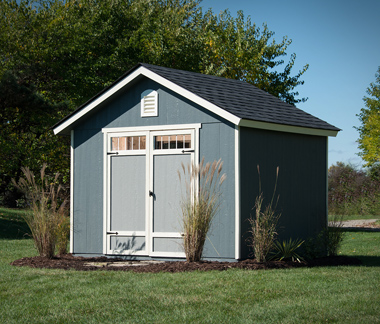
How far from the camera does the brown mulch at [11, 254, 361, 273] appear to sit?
852 cm

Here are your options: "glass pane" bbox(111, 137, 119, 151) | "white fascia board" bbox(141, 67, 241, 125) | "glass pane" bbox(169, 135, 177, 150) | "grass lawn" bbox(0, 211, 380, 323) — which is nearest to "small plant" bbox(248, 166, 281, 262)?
"grass lawn" bbox(0, 211, 380, 323)

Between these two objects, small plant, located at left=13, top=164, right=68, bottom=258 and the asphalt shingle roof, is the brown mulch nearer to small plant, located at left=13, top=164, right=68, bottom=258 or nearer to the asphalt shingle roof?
small plant, located at left=13, top=164, right=68, bottom=258

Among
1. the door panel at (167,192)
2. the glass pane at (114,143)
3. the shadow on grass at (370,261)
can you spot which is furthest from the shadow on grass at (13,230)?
the shadow on grass at (370,261)

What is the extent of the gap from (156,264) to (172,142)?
2192mm

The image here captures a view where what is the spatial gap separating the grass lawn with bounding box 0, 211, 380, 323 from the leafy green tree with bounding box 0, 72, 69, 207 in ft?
33.7

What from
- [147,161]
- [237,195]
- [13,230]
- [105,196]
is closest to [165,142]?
[147,161]

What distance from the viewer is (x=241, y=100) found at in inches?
417

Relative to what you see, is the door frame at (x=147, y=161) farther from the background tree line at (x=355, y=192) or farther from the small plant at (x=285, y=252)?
the background tree line at (x=355, y=192)

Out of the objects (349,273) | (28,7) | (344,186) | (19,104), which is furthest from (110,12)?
(349,273)

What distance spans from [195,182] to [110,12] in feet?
52.0

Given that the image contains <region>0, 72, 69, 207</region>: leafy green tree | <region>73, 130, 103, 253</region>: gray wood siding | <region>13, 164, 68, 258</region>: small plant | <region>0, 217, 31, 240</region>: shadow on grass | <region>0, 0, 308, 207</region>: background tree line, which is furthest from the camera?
<region>0, 0, 308, 207</region>: background tree line

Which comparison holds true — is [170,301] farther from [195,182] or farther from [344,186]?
[344,186]

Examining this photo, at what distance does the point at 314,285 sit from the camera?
7211 mm

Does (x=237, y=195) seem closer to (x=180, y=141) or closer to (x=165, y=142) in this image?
(x=180, y=141)
